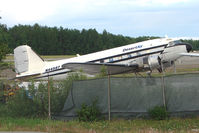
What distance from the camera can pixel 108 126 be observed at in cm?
1060

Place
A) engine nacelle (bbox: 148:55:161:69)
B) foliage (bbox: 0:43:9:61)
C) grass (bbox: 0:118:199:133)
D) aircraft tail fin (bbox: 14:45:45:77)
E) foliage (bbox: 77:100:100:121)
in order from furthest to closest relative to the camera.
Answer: aircraft tail fin (bbox: 14:45:45:77)
engine nacelle (bbox: 148:55:161:69)
foliage (bbox: 0:43:9:61)
foliage (bbox: 77:100:100:121)
grass (bbox: 0:118:199:133)

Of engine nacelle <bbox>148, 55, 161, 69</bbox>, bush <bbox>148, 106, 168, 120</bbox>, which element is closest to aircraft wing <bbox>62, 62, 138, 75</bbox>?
engine nacelle <bbox>148, 55, 161, 69</bbox>

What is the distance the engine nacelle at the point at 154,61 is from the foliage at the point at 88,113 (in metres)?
10.7

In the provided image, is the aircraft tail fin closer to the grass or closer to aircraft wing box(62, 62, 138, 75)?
aircraft wing box(62, 62, 138, 75)

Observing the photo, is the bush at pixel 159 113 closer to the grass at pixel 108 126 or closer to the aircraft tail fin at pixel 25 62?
the grass at pixel 108 126

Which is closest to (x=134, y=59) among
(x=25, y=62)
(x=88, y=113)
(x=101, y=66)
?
(x=101, y=66)

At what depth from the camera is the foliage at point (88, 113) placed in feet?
38.1

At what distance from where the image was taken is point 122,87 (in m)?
11.9

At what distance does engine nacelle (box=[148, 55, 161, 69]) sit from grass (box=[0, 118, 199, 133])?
1070 cm

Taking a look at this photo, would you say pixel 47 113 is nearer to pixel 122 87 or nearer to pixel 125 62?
pixel 122 87

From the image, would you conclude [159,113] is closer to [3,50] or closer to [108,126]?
[108,126]

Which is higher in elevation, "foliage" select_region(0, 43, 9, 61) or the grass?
"foliage" select_region(0, 43, 9, 61)

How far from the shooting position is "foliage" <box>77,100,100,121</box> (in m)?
11.6

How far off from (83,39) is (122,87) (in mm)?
91604
